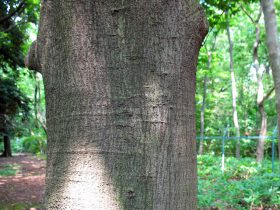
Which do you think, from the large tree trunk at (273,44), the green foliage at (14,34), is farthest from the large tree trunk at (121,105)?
the green foliage at (14,34)

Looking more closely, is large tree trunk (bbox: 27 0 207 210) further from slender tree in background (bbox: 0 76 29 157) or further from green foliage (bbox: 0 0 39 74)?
slender tree in background (bbox: 0 76 29 157)

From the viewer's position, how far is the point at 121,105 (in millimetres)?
1234

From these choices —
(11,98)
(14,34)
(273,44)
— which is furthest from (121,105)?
(11,98)

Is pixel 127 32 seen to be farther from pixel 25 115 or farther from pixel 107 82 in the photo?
pixel 25 115

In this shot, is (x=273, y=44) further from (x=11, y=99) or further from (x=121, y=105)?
(x=11, y=99)

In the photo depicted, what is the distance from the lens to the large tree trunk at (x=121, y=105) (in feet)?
4.03

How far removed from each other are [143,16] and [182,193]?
763 mm

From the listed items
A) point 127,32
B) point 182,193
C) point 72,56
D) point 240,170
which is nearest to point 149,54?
point 127,32

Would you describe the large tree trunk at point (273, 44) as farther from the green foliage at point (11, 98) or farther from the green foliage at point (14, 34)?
the green foliage at point (11, 98)

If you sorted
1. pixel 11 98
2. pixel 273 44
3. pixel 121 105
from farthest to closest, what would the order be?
pixel 11 98, pixel 273 44, pixel 121 105

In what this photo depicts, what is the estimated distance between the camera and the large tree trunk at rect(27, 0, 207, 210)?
123 cm

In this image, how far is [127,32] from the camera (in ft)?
4.11

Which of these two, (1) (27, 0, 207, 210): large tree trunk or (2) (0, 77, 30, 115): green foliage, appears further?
(2) (0, 77, 30, 115): green foliage

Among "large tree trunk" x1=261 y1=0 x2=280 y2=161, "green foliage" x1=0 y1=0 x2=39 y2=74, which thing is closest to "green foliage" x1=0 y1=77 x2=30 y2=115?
"green foliage" x1=0 y1=0 x2=39 y2=74
